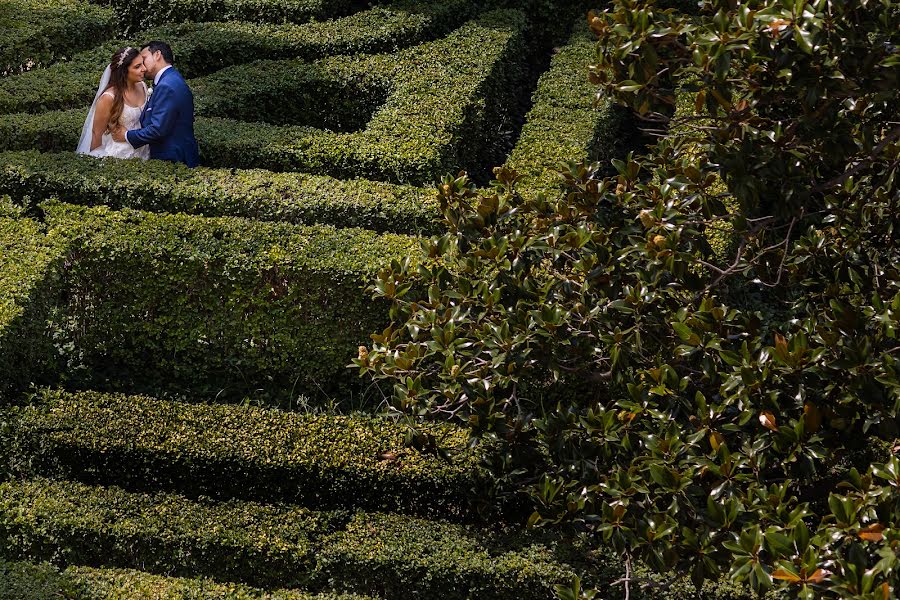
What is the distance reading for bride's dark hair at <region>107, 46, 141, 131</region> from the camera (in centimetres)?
989

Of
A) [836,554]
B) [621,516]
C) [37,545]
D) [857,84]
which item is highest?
[857,84]

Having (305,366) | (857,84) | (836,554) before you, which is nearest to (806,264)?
(857,84)

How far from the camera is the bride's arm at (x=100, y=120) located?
9836mm

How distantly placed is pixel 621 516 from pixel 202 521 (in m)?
2.47

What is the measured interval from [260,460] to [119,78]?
4.29 meters

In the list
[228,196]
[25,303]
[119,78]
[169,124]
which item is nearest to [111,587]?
[25,303]

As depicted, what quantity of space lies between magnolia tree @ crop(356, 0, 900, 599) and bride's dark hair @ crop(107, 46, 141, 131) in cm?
397

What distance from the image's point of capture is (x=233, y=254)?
8.27 m

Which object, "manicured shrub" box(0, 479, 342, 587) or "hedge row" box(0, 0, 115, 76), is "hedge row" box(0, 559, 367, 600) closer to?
"manicured shrub" box(0, 479, 342, 587)

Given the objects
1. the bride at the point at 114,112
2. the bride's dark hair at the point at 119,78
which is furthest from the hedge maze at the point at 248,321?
the bride's dark hair at the point at 119,78

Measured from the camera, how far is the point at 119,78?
9.91 meters

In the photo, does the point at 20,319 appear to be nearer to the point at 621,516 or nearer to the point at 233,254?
the point at 233,254

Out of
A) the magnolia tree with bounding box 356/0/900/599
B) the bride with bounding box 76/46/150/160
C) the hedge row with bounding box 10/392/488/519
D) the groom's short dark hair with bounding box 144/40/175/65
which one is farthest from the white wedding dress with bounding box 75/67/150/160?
the magnolia tree with bounding box 356/0/900/599

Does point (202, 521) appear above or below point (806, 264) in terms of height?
below
